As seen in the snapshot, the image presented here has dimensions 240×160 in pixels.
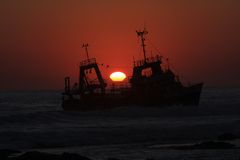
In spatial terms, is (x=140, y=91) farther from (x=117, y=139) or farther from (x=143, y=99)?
(x=117, y=139)

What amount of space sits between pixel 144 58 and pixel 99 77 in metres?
4.66

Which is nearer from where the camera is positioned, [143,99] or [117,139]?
[117,139]

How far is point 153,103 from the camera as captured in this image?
61281mm

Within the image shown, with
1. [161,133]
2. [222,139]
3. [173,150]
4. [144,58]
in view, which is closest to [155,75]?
[144,58]

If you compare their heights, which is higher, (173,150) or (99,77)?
(99,77)

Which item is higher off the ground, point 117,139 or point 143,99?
point 143,99

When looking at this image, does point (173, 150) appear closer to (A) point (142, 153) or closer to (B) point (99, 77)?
(A) point (142, 153)

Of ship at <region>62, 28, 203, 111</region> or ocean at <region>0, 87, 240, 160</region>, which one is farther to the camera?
ship at <region>62, 28, 203, 111</region>

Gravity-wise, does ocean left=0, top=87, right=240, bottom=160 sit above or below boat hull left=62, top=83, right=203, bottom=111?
below

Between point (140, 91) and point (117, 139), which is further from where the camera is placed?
point (140, 91)

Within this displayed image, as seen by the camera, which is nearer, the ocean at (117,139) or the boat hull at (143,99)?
the ocean at (117,139)

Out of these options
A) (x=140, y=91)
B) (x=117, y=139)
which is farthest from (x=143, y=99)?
(x=117, y=139)

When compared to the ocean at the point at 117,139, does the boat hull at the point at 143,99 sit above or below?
above

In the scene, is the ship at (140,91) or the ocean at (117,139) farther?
the ship at (140,91)
